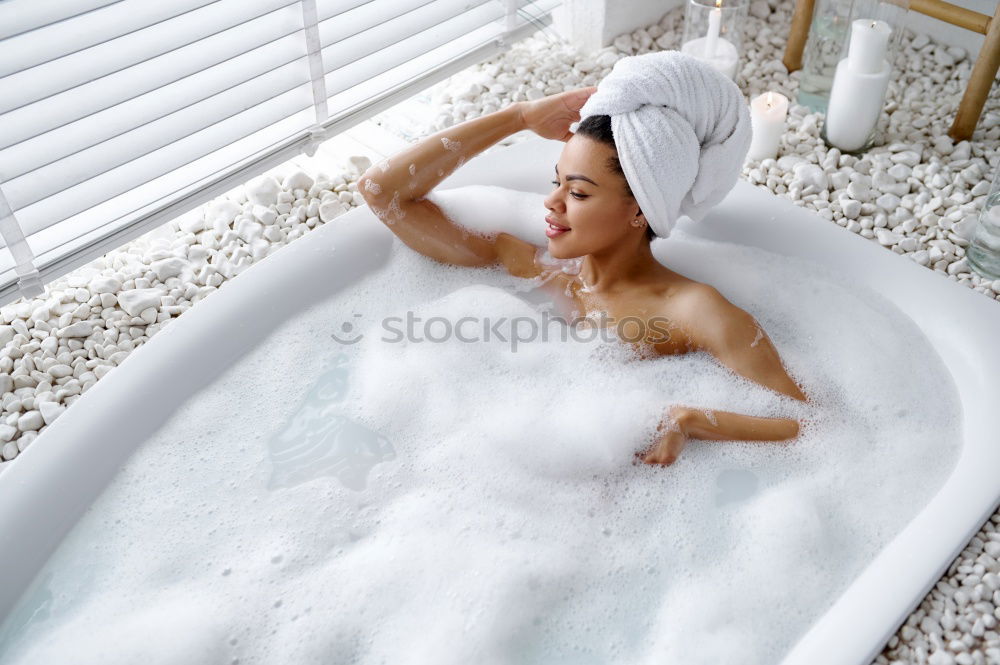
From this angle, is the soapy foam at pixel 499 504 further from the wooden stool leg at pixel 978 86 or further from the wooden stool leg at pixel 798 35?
the wooden stool leg at pixel 798 35

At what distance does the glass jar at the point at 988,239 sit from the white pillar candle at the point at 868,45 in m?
0.38

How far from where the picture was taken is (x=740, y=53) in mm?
2559

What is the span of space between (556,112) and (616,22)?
1.03 m

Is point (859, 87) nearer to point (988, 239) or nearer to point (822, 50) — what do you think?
point (822, 50)

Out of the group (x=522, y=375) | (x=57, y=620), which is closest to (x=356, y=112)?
(x=522, y=375)

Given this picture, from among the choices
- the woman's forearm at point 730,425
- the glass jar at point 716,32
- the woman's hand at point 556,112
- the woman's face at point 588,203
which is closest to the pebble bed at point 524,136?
the glass jar at point 716,32

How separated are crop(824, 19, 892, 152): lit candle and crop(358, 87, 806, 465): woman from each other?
0.76 m

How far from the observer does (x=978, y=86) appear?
87.4 inches

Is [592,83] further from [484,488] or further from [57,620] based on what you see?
[57,620]

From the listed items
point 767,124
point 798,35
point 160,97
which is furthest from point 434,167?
point 798,35

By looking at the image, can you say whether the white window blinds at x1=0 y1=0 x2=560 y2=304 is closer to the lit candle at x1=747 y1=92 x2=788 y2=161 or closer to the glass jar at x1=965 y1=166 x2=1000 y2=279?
the lit candle at x1=747 y1=92 x2=788 y2=161

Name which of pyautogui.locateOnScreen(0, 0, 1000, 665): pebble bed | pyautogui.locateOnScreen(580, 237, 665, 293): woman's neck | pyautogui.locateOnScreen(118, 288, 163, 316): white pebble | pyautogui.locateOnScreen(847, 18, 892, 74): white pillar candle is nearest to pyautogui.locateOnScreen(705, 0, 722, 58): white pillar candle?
A: pyautogui.locateOnScreen(0, 0, 1000, 665): pebble bed

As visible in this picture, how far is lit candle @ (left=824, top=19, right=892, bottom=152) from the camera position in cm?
211

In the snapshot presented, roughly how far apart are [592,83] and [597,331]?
984mm
